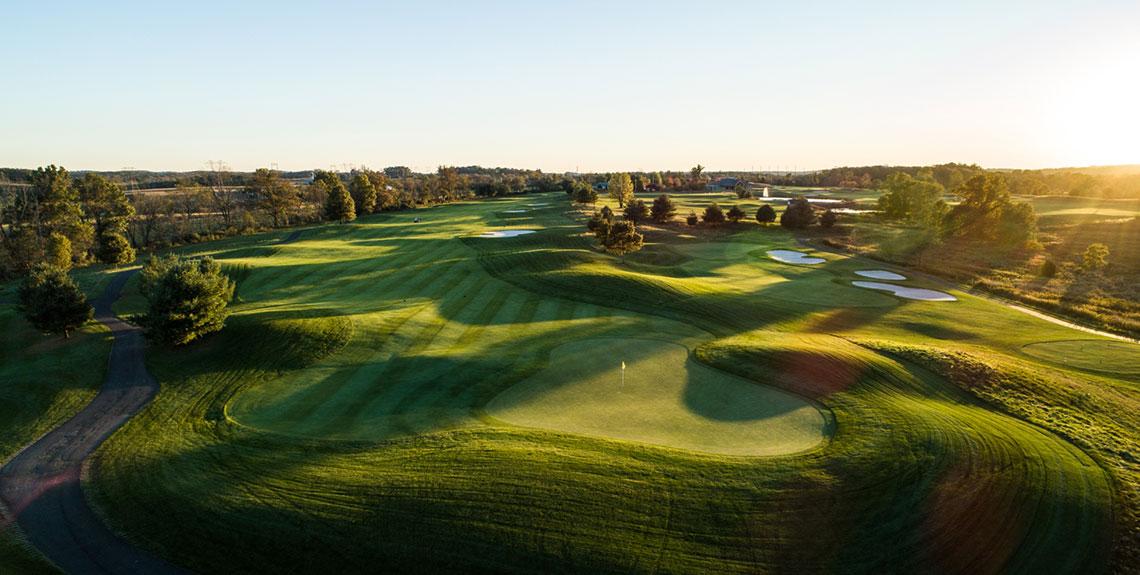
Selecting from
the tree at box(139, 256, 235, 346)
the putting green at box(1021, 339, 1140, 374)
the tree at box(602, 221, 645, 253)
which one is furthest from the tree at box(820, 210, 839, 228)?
the tree at box(139, 256, 235, 346)

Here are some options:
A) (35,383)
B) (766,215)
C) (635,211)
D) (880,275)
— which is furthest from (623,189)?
(35,383)

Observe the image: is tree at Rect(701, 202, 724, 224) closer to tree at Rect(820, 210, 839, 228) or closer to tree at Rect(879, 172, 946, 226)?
tree at Rect(820, 210, 839, 228)

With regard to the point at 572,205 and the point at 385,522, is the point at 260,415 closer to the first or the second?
the point at 385,522

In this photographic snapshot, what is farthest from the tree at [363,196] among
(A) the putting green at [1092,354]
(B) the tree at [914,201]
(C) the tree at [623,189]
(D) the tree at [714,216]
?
(A) the putting green at [1092,354]

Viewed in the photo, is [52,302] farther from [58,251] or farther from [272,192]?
[272,192]

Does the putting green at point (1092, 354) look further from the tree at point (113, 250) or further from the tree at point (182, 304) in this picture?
the tree at point (113, 250)
